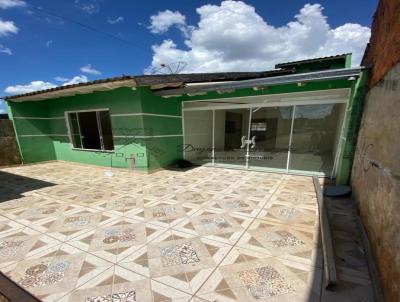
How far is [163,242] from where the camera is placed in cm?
224

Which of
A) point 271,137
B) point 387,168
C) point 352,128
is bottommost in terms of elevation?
point 271,137

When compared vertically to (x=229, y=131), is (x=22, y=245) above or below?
below

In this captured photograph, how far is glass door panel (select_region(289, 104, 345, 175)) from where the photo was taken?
5719 mm

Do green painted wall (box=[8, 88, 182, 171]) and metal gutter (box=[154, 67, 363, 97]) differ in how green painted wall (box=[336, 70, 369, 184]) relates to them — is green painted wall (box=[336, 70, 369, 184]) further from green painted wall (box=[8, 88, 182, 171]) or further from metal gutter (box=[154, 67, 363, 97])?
green painted wall (box=[8, 88, 182, 171])

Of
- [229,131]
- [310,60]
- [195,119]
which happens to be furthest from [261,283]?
[310,60]

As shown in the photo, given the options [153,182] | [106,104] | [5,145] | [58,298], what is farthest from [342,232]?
[5,145]

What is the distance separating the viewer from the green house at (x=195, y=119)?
14.5 ft

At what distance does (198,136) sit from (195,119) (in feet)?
2.28

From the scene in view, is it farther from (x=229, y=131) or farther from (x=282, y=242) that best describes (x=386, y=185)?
(x=229, y=131)

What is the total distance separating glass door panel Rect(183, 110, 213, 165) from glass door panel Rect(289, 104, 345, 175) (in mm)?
3249

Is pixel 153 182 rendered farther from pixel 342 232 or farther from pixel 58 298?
pixel 342 232

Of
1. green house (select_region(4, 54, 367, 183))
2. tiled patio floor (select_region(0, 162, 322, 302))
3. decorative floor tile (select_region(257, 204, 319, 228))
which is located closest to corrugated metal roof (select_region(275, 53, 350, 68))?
green house (select_region(4, 54, 367, 183))

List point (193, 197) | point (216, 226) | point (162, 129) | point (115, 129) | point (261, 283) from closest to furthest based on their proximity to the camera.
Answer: point (261, 283) → point (216, 226) → point (193, 197) → point (115, 129) → point (162, 129)

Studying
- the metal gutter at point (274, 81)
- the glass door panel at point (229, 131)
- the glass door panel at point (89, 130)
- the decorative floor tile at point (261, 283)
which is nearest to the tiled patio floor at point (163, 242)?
the decorative floor tile at point (261, 283)
